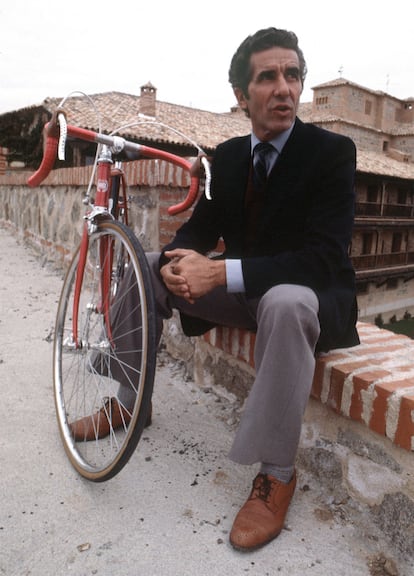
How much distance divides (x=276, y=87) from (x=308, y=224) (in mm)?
527

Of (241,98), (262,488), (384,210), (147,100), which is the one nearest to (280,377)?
(262,488)

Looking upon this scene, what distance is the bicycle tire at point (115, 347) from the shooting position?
1.42 m

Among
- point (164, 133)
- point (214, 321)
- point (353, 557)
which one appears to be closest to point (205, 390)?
point (214, 321)

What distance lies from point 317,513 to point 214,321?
0.78m

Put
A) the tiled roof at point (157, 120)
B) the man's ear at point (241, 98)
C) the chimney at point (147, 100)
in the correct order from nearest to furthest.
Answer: the man's ear at point (241, 98)
the tiled roof at point (157, 120)
the chimney at point (147, 100)

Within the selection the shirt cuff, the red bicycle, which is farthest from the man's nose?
the shirt cuff

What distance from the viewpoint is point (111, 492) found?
1.60 metres

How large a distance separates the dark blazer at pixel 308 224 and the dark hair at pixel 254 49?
0.88ft

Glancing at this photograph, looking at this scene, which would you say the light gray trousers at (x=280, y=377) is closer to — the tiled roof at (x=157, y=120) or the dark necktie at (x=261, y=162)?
the dark necktie at (x=261, y=162)

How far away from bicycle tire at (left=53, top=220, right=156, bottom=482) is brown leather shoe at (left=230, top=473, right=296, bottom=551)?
397 millimetres

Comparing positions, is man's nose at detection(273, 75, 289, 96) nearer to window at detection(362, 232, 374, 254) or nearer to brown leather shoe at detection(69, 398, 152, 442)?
brown leather shoe at detection(69, 398, 152, 442)

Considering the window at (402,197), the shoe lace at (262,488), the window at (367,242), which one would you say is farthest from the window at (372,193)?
the shoe lace at (262,488)

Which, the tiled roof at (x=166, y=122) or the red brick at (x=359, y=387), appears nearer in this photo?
the red brick at (x=359, y=387)

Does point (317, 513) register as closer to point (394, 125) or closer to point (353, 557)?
point (353, 557)
